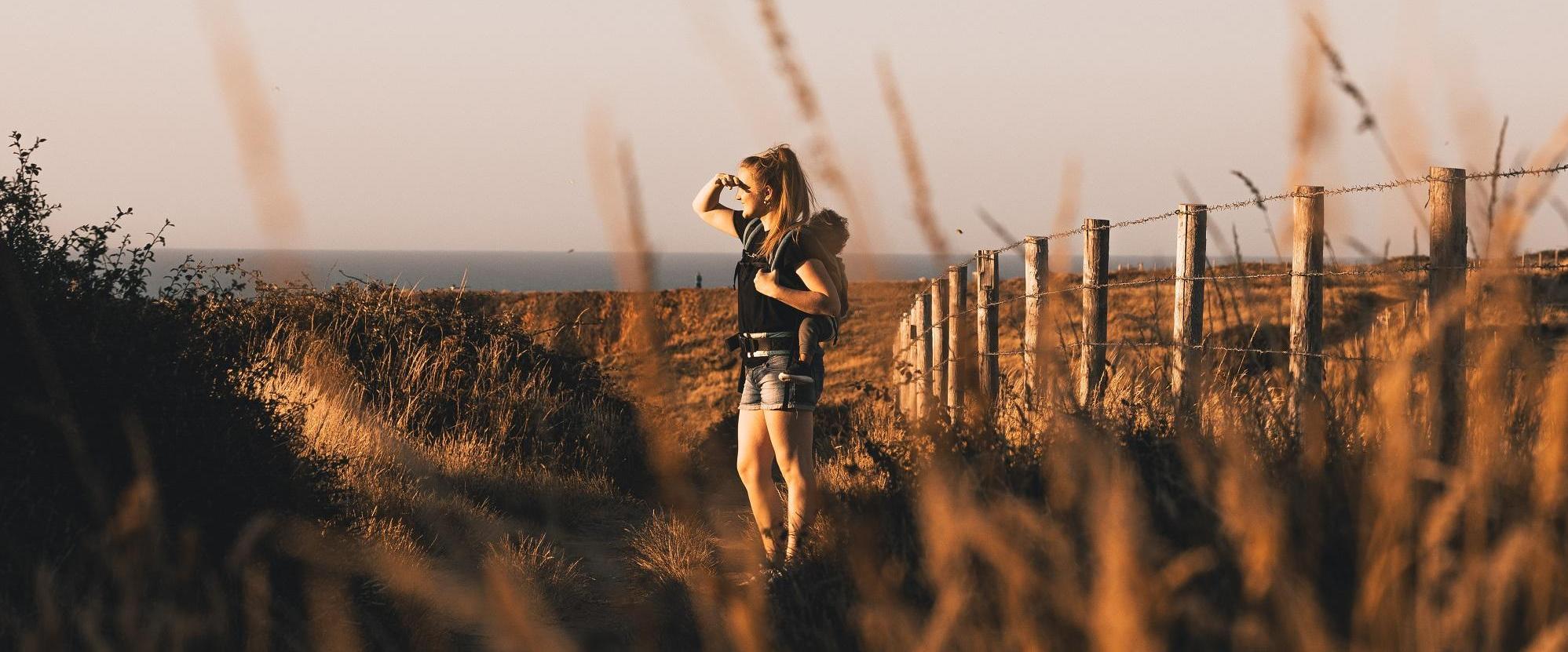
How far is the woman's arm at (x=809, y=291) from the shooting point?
451 cm

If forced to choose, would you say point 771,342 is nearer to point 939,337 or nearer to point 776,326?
point 776,326

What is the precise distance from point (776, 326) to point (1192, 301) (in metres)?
2.47

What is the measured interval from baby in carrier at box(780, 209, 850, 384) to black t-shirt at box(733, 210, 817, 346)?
0.05 metres

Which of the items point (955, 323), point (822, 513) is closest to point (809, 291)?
point (822, 513)

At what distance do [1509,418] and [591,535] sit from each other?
4.63m

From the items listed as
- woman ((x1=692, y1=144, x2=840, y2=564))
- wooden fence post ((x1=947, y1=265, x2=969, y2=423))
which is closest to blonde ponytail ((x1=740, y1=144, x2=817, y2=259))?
woman ((x1=692, y1=144, x2=840, y2=564))

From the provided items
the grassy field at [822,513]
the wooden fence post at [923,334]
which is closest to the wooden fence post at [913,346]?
the wooden fence post at [923,334]

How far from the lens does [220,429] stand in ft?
15.4

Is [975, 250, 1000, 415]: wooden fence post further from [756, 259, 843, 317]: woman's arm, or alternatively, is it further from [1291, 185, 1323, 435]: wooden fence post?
[756, 259, 843, 317]: woman's arm

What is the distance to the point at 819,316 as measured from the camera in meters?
4.62

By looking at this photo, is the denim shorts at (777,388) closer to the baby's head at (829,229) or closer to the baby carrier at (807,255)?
the baby carrier at (807,255)

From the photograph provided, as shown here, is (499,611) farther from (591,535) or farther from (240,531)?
(591,535)

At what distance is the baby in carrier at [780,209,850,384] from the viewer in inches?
181

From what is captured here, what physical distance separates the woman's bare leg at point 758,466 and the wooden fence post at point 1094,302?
2550mm
